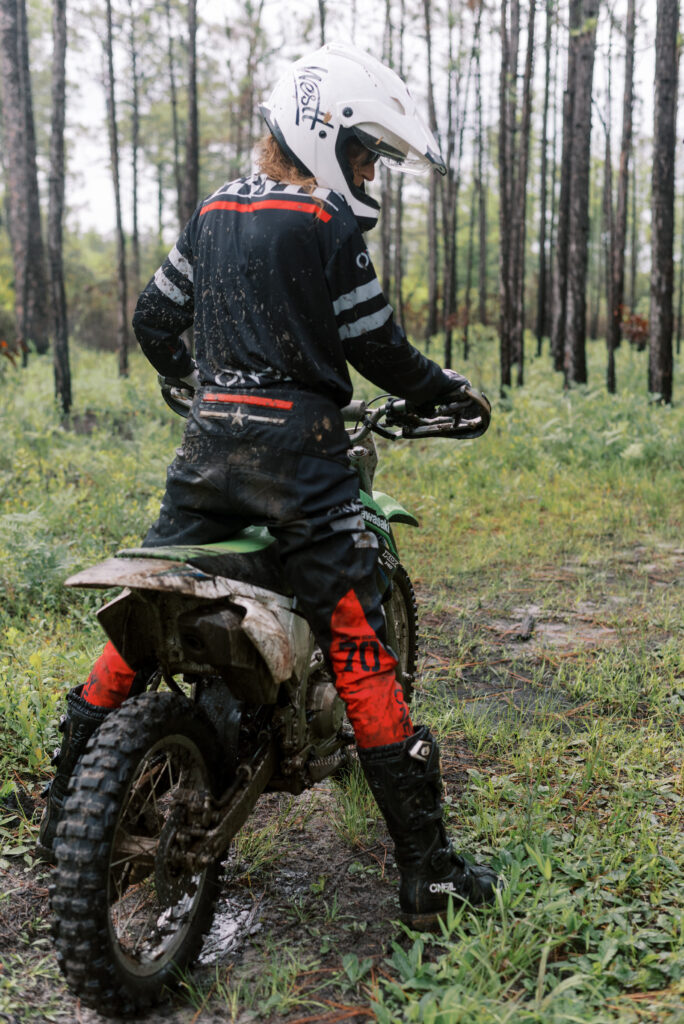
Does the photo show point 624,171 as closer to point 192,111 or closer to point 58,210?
point 192,111

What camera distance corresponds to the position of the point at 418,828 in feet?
8.36

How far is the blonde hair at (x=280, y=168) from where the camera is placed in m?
2.59

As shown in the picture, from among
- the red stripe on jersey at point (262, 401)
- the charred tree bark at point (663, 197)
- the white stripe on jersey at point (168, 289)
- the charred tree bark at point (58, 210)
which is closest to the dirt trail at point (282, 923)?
the red stripe on jersey at point (262, 401)

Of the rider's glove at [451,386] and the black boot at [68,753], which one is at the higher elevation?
the rider's glove at [451,386]

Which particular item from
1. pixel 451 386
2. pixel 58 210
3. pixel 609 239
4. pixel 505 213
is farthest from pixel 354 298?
pixel 609 239

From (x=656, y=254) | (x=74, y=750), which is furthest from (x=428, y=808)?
(x=656, y=254)

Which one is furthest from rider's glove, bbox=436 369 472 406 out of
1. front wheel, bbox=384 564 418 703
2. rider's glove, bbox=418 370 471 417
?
front wheel, bbox=384 564 418 703

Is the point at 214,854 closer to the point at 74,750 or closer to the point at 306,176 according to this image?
the point at 74,750

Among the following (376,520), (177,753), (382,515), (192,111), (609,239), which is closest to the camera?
(177,753)

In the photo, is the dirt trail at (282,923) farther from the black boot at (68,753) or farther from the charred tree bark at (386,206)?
the charred tree bark at (386,206)

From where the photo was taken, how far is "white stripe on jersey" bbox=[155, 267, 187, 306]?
2861 mm

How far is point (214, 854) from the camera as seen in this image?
7.51ft

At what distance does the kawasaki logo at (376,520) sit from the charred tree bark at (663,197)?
974 centimetres

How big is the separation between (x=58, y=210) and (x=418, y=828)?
10.8 metres
